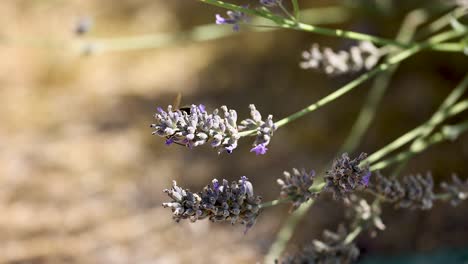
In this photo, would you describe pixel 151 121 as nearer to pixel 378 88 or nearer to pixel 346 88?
pixel 378 88

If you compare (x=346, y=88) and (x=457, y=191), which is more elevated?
(x=346, y=88)

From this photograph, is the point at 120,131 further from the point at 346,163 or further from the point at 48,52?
the point at 346,163

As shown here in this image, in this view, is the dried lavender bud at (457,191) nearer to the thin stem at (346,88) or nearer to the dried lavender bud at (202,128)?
the thin stem at (346,88)

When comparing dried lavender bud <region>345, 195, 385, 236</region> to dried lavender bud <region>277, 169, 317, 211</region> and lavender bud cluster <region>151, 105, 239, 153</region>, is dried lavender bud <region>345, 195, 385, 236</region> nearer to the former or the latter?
dried lavender bud <region>277, 169, 317, 211</region>

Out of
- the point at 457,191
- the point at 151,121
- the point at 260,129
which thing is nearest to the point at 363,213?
the point at 457,191

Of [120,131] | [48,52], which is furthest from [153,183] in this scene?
[48,52]

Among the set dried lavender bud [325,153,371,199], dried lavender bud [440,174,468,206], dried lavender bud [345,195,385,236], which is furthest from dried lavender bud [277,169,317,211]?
dried lavender bud [440,174,468,206]
